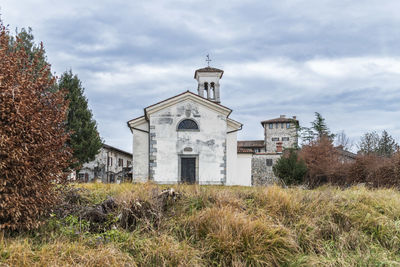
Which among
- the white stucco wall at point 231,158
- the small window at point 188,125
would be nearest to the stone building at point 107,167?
the small window at point 188,125

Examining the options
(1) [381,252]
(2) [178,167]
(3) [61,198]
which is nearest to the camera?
(1) [381,252]

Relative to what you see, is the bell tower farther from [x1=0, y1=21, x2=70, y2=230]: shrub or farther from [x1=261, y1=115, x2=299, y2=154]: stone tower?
[x1=261, y1=115, x2=299, y2=154]: stone tower

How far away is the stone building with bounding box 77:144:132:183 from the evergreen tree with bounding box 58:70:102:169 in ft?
10.6

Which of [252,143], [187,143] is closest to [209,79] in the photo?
[187,143]

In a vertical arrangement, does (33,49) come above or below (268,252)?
above

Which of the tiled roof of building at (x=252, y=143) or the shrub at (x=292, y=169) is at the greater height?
the tiled roof of building at (x=252, y=143)

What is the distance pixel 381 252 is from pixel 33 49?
23406mm

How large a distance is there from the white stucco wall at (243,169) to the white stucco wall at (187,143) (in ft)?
8.05

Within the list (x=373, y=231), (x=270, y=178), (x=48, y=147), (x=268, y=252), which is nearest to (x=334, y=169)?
(x=270, y=178)

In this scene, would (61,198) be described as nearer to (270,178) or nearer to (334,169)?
(334,169)

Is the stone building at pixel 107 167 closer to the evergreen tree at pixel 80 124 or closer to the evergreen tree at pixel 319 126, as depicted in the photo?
the evergreen tree at pixel 80 124

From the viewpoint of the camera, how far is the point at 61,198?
7031 mm

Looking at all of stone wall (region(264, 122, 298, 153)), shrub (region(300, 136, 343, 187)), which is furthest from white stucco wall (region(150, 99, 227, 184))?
stone wall (region(264, 122, 298, 153))

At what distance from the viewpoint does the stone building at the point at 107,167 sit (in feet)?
107
